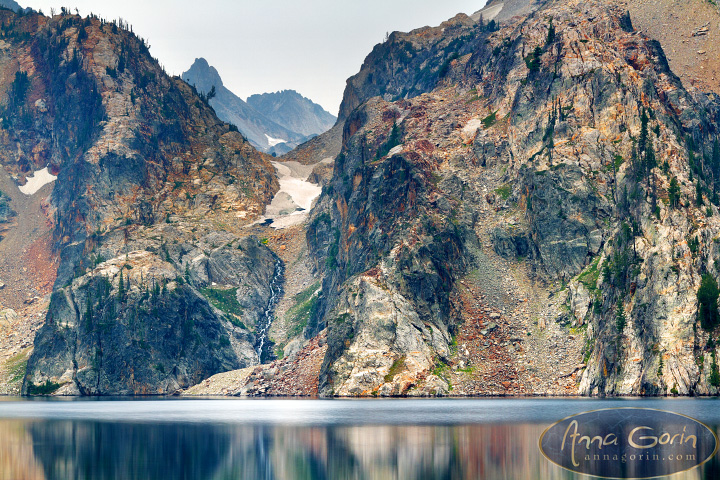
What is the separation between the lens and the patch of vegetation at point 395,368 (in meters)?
161

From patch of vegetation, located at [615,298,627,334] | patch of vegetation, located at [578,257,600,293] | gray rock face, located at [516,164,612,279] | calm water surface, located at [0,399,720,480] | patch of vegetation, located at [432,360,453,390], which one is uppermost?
gray rock face, located at [516,164,612,279]

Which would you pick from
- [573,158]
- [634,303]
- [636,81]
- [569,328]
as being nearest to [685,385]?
[634,303]

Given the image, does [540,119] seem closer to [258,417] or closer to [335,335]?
[335,335]

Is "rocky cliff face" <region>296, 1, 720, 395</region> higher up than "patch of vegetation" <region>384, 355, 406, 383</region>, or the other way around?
"rocky cliff face" <region>296, 1, 720, 395</region>

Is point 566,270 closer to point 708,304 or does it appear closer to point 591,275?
point 591,275

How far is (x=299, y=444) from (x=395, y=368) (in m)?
84.2

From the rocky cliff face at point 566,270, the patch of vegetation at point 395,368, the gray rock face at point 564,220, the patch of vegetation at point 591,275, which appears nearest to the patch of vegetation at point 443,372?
the rocky cliff face at point 566,270

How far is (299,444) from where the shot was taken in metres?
79.6

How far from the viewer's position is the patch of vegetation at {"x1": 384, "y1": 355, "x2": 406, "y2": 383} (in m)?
161

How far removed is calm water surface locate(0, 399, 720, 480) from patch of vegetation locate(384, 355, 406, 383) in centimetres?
3638

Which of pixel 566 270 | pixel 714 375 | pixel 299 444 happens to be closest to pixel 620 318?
pixel 714 375

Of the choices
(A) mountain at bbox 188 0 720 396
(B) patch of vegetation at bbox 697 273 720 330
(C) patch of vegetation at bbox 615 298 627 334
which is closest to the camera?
(B) patch of vegetation at bbox 697 273 720 330

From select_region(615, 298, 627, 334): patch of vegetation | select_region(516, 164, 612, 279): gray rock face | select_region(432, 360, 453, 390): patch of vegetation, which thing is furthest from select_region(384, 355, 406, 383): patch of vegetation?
select_region(615, 298, 627, 334): patch of vegetation

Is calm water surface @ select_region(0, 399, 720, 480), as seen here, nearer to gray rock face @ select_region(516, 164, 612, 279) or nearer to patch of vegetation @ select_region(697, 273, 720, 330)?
patch of vegetation @ select_region(697, 273, 720, 330)
